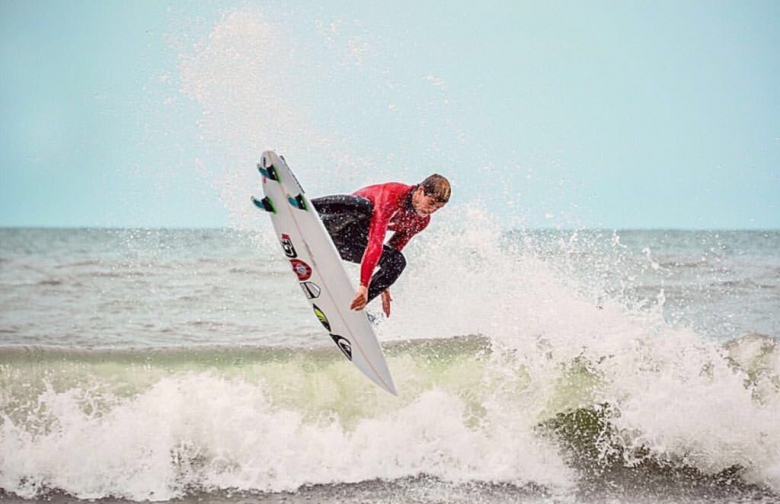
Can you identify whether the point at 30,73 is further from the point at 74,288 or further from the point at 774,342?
the point at 774,342

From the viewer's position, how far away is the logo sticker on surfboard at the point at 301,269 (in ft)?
8.05

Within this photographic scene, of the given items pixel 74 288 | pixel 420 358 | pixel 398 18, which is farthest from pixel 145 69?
pixel 420 358

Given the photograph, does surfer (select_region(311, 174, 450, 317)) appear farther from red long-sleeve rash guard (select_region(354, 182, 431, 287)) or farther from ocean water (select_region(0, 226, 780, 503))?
ocean water (select_region(0, 226, 780, 503))

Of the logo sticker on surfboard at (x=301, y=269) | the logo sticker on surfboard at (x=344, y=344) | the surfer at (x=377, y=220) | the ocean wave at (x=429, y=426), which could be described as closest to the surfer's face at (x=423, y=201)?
the surfer at (x=377, y=220)

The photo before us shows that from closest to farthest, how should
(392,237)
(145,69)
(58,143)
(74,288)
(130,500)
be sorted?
1. (392,237)
2. (130,500)
3. (145,69)
4. (58,143)
5. (74,288)

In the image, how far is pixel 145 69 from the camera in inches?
128

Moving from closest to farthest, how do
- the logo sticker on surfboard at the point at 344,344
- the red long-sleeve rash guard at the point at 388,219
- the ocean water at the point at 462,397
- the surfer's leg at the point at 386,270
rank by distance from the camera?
the red long-sleeve rash guard at the point at 388,219 < the surfer's leg at the point at 386,270 < the logo sticker on surfboard at the point at 344,344 < the ocean water at the point at 462,397

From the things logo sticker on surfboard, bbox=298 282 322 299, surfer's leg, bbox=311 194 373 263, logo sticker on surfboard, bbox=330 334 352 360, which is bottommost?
logo sticker on surfboard, bbox=330 334 352 360

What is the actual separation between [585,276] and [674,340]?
16.4 inches

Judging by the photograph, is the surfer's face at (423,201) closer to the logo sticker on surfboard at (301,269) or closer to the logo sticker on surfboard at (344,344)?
the logo sticker on surfboard at (301,269)

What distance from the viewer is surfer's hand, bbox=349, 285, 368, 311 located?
7.65 feet

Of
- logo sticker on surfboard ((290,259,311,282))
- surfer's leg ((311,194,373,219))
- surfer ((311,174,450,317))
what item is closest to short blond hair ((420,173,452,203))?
surfer ((311,174,450,317))

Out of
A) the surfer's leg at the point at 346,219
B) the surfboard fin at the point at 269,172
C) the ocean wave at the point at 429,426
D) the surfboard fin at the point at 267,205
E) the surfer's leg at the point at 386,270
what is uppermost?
the surfboard fin at the point at 269,172

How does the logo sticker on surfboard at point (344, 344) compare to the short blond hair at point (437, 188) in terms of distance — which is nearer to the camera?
the short blond hair at point (437, 188)
